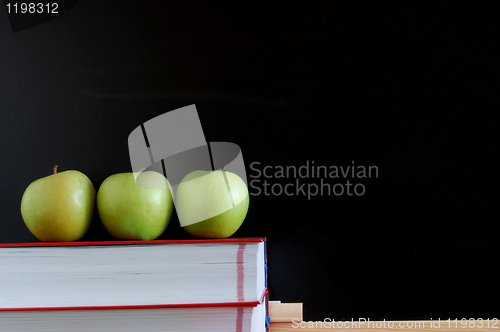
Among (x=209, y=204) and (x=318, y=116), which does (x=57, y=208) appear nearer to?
(x=209, y=204)

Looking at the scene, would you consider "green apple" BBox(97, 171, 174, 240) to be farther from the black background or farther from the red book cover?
the black background

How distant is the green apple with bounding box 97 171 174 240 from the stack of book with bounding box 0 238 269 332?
2.2 inches

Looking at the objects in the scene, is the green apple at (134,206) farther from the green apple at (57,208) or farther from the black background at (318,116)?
the black background at (318,116)

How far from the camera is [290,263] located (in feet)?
3.06

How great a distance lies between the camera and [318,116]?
940 millimetres

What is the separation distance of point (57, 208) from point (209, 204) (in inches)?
10.1

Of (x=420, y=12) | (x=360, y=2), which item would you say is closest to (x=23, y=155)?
(x=360, y=2)

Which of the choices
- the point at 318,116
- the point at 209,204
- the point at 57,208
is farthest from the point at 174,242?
the point at 318,116

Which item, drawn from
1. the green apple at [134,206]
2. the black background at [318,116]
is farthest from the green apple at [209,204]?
the black background at [318,116]

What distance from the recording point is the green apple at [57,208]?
29.5 inches

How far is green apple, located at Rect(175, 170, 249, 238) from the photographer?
78cm

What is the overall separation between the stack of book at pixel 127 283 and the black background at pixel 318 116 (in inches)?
8.5

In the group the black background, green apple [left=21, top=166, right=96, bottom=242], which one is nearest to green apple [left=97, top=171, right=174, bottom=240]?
green apple [left=21, top=166, right=96, bottom=242]

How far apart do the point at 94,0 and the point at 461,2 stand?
2.60 ft
